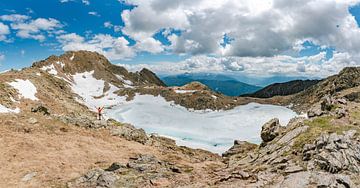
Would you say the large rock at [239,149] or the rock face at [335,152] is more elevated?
the rock face at [335,152]

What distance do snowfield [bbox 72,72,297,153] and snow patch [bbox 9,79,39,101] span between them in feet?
121

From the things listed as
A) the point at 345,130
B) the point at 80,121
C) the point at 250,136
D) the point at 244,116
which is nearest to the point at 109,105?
the point at 244,116

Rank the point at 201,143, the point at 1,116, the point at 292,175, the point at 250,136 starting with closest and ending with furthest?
the point at 292,175, the point at 1,116, the point at 201,143, the point at 250,136

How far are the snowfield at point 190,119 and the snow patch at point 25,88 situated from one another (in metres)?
36.8

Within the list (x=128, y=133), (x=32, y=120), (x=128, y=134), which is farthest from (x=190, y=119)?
(x=32, y=120)

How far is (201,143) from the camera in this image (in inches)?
3637

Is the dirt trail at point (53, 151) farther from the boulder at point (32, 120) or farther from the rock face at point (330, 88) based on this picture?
the rock face at point (330, 88)

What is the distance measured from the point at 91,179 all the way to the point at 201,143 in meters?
67.7

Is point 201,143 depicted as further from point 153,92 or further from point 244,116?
point 153,92

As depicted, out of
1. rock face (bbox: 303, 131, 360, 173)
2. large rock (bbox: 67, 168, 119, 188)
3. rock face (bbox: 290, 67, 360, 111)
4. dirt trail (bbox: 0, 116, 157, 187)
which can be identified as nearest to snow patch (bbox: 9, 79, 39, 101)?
dirt trail (bbox: 0, 116, 157, 187)

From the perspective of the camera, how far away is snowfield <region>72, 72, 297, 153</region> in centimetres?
10075

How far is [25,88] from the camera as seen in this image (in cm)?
7725

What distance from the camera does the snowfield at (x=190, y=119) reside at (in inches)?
3967

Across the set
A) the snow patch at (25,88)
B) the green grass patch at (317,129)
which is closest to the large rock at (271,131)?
the green grass patch at (317,129)
